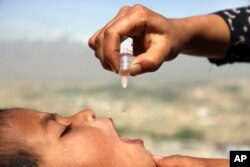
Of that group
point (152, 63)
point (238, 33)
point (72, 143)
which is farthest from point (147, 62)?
point (238, 33)

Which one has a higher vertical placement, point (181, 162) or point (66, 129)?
point (66, 129)

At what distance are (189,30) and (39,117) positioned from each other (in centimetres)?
63

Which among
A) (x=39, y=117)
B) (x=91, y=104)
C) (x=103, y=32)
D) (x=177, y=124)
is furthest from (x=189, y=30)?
(x=91, y=104)

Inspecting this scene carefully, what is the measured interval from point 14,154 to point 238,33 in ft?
3.20

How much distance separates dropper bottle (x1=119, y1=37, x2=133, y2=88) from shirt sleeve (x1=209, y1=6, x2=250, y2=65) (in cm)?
53

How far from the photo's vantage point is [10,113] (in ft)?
5.73

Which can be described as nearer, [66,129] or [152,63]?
[152,63]

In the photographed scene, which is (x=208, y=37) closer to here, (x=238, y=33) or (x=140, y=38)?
(x=238, y=33)

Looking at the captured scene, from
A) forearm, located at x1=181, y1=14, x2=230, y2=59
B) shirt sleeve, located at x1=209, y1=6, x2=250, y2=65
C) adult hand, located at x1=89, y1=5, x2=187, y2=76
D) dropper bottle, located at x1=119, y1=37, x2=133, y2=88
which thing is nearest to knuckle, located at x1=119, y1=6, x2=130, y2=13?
adult hand, located at x1=89, y1=5, x2=187, y2=76

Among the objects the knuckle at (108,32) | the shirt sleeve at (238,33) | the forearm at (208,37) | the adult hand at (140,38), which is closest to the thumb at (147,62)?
the adult hand at (140,38)

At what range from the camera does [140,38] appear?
162 centimetres

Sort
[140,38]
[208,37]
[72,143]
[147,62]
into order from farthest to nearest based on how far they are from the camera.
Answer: [208,37], [72,143], [140,38], [147,62]

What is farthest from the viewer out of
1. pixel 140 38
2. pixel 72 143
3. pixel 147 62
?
pixel 72 143

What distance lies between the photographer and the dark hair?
1613mm
